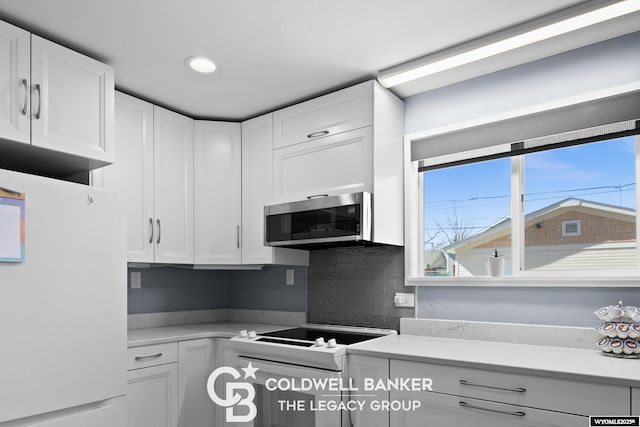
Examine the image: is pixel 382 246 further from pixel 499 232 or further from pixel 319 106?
pixel 319 106

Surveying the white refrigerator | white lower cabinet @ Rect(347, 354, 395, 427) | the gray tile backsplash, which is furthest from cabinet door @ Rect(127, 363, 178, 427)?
white lower cabinet @ Rect(347, 354, 395, 427)

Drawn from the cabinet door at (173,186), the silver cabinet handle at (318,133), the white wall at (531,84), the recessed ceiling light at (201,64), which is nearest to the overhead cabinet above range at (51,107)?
the recessed ceiling light at (201,64)

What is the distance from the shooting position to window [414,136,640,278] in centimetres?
212

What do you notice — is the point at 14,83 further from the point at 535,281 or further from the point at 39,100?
the point at 535,281

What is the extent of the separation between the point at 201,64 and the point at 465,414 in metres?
2.11

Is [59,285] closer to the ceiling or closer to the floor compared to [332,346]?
closer to the ceiling

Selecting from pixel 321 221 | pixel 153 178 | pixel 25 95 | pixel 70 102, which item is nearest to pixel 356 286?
pixel 321 221

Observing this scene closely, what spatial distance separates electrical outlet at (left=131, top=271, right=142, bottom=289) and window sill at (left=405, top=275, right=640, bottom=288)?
180 centimetres

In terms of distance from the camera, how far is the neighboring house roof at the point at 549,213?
213cm

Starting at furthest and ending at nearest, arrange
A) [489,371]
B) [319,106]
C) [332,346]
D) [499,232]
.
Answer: [319,106] → [499,232] → [332,346] → [489,371]

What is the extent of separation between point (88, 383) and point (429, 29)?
218 cm

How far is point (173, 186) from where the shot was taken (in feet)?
9.58

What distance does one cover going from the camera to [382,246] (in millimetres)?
2756

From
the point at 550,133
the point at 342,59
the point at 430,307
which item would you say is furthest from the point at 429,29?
the point at 430,307
